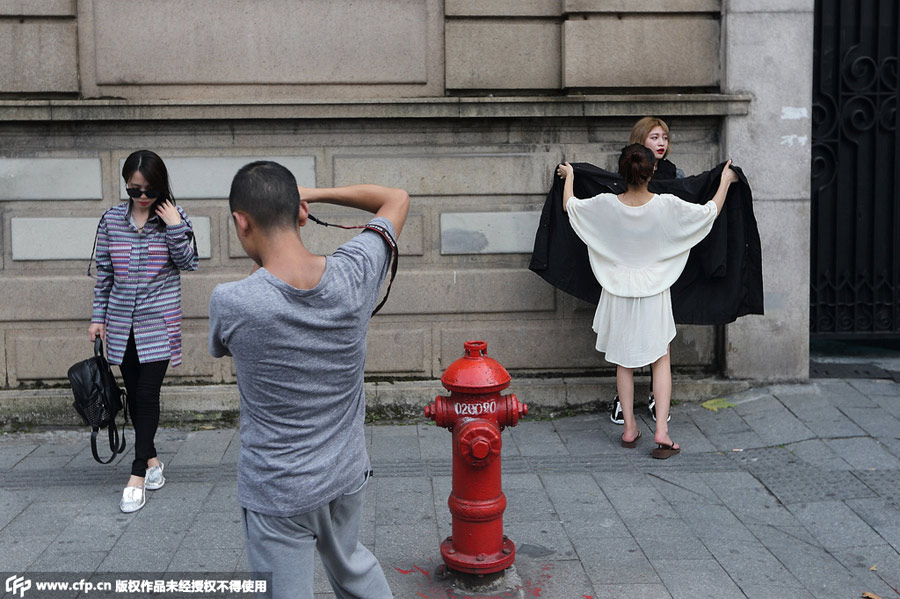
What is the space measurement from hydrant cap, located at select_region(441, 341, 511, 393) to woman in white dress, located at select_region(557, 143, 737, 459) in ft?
7.40

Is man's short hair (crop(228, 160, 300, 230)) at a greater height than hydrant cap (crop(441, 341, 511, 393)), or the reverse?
man's short hair (crop(228, 160, 300, 230))

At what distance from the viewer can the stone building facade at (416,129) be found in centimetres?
657

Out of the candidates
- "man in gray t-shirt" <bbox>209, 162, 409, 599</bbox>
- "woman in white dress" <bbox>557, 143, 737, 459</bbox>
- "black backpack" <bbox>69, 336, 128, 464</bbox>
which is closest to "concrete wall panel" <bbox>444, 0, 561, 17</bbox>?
"woman in white dress" <bbox>557, 143, 737, 459</bbox>

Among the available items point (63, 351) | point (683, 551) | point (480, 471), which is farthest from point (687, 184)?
point (63, 351)

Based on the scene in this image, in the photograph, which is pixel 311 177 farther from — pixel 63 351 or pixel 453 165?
pixel 63 351

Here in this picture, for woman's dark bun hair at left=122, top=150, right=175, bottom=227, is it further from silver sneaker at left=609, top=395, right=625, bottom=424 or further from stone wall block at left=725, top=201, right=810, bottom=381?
stone wall block at left=725, top=201, right=810, bottom=381

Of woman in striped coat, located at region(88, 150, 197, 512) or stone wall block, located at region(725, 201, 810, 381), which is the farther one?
stone wall block, located at region(725, 201, 810, 381)

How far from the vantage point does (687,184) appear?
247 inches

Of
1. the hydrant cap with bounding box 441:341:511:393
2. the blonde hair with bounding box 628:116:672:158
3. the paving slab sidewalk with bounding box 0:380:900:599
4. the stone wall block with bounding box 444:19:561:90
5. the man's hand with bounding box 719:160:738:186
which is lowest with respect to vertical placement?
the paving slab sidewalk with bounding box 0:380:900:599

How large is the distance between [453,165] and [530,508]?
2750 mm

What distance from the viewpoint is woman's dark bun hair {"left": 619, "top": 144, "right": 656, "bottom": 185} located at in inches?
224

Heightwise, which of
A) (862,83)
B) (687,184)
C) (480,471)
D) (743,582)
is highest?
(862,83)

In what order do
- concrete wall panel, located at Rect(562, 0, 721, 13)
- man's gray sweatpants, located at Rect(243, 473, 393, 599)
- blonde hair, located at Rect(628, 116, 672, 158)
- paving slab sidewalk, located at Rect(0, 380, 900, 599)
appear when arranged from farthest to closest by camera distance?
concrete wall panel, located at Rect(562, 0, 721, 13) < blonde hair, located at Rect(628, 116, 672, 158) < paving slab sidewalk, located at Rect(0, 380, 900, 599) < man's gray sweatpants, located at Rect(243, 473, 393, 599)

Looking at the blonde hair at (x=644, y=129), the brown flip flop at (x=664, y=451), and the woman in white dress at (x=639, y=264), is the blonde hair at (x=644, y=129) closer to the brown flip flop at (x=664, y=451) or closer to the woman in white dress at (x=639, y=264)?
the woman in white dress at (x=639, y=264)
